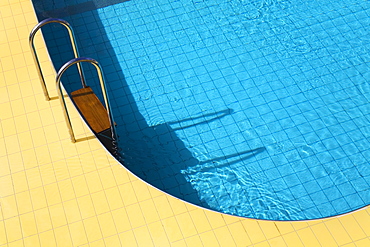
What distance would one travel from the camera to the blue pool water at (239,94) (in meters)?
4.58

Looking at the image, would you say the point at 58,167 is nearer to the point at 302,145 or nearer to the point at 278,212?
the point at 278,212

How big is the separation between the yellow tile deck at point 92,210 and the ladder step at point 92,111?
0.33ft

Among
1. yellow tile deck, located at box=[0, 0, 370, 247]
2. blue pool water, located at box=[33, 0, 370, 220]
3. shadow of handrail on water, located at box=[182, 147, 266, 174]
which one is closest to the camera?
yellow tile deck, located at box=[0, 0, 370, 247]

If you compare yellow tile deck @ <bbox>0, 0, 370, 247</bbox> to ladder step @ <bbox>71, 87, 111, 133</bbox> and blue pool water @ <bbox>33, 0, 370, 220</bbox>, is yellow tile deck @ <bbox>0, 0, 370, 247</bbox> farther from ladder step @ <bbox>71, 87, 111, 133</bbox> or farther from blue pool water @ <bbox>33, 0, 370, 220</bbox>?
blue pool water @ <bbox>33, 0, 370, 220</bbox>

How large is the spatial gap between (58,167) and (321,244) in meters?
2.30

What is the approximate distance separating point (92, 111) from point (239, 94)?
177 centimetres

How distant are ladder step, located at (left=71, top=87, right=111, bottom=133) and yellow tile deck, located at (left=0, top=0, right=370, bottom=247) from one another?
0.10 metres

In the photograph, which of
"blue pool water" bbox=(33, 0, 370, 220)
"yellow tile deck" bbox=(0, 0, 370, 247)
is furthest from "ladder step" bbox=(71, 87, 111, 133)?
"blue pool water" bbox=(33, 0, 370, 220)

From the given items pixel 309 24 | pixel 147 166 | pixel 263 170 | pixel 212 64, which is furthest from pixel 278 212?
pixel 309 24

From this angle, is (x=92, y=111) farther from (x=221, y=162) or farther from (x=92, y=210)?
(x=221, y=162)

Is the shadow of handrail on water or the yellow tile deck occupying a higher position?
the yellow tile deck

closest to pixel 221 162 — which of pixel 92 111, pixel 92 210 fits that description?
pixel 92 111

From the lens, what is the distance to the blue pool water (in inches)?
180

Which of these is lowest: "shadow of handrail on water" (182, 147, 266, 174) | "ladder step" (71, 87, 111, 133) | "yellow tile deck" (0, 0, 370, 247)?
"shadow of handrail on water" (182, 147, 266, 174)
